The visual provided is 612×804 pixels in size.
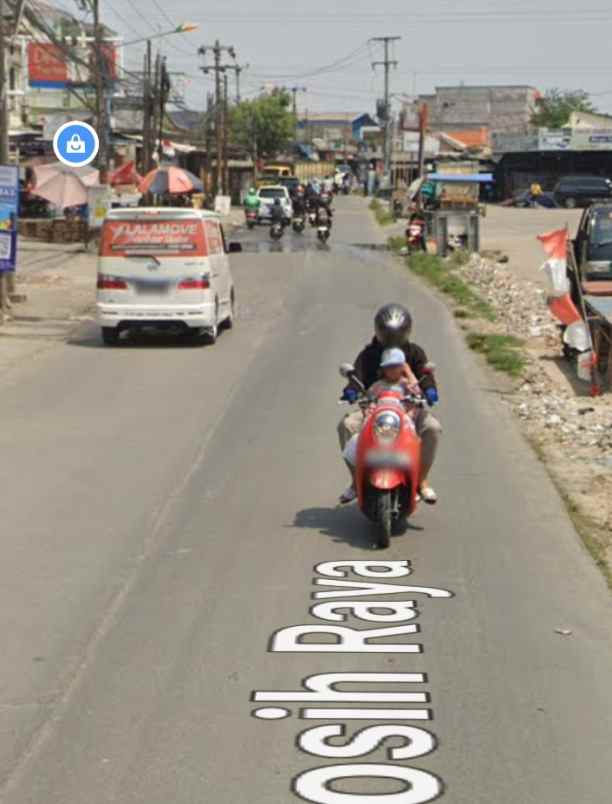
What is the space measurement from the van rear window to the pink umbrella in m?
16.2

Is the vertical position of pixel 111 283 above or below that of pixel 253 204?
below

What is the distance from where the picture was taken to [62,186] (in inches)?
1502

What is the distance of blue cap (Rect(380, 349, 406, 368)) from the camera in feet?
32.3

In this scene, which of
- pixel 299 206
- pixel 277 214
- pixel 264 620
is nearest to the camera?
pixel 264 620

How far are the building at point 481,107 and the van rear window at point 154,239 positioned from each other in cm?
12678

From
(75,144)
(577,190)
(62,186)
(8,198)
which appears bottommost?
(8,198)

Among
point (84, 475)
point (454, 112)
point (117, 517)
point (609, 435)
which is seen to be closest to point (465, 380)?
point (609, 435)

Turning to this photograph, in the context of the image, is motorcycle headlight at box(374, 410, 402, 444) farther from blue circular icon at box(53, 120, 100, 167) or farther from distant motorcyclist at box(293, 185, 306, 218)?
distant motorcyclist at box(293, 185, 306, 218)

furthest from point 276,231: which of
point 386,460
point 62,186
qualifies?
point 386,460

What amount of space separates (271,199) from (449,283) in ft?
109

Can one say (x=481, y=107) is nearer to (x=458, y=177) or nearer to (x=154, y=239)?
(x=458, y=177)

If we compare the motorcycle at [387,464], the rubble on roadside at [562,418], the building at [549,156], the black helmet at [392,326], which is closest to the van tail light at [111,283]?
the rubble on roadside at [562,418]

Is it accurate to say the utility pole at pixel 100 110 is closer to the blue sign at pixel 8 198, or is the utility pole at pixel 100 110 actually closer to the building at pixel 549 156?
the blue sign at pixel 8 198

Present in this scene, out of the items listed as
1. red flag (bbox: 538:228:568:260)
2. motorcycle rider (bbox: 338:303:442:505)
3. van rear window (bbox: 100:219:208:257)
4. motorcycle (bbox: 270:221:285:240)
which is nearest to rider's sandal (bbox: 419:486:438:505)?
motorcycle rider (bbox: 338:303:442:505)
